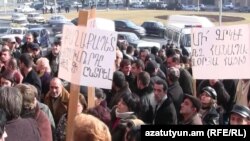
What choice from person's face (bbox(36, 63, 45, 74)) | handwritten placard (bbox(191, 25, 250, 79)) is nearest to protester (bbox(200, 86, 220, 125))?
handwritten placard (bbox(191, 25, 250, 79))

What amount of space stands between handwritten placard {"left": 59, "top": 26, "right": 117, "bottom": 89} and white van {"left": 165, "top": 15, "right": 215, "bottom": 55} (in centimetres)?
1656

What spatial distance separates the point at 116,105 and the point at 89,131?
7.42 feet

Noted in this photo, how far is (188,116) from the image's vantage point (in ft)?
18.9

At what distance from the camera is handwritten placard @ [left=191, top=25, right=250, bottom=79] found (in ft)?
20.0

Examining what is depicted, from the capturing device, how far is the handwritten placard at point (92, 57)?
5.61 metres

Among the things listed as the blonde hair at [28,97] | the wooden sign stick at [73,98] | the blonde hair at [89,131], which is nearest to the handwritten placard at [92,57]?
the wooden sign stick at [73,98]

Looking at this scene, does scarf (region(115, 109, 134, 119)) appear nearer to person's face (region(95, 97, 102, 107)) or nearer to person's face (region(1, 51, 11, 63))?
person's face (region(95, 97, 102, 107))

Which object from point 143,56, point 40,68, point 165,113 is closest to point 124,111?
point 165,113

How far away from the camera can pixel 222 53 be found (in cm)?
620

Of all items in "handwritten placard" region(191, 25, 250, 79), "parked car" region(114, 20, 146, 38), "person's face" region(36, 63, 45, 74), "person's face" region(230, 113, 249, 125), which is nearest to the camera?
"person's face" region(230, 113, 249, 125)

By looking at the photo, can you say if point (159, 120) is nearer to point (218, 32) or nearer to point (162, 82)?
point (162, 82)

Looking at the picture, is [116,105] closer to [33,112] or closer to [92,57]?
[92,57]

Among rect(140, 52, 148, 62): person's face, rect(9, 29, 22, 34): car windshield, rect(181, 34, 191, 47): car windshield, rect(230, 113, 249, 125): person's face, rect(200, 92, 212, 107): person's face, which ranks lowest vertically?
rect(9, 29, 22, 34): car windshield

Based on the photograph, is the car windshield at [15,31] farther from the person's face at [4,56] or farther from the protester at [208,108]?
the protester at [208,108]
